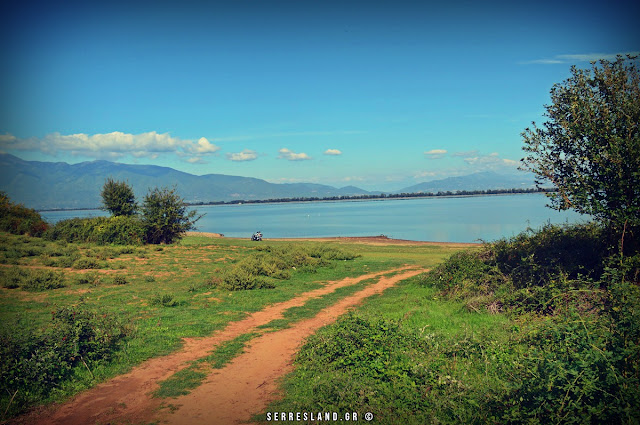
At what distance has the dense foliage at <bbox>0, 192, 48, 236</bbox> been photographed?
3540 centimetres

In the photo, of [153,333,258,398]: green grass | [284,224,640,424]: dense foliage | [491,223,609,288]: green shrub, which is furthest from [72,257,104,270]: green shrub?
[491,223,609,288]: green shrub

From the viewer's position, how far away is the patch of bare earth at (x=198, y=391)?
6.64 metres

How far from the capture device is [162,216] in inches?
1387

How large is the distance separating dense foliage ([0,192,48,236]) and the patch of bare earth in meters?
33.0

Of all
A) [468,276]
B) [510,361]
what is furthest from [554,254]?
[510,361]

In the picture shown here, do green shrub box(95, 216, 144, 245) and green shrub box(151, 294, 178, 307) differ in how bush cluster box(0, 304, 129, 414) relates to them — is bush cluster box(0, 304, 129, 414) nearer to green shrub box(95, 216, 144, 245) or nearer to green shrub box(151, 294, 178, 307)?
green shrub box(151, 294, 178, 307)

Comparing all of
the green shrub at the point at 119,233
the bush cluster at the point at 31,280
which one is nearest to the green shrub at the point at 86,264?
the bush cluster at the point at 31,280

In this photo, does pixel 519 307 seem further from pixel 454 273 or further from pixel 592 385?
pixel 592 385

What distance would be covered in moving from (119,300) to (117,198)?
2797 centimetres

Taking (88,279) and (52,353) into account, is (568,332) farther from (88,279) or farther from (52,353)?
(88,279)

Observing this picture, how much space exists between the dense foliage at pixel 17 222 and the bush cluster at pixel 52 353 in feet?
105

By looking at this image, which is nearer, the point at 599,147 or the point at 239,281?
the point at 599,147

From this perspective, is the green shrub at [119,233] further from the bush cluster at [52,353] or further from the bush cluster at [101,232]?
the bush cluster at [52,353]

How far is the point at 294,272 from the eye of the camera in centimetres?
2267
